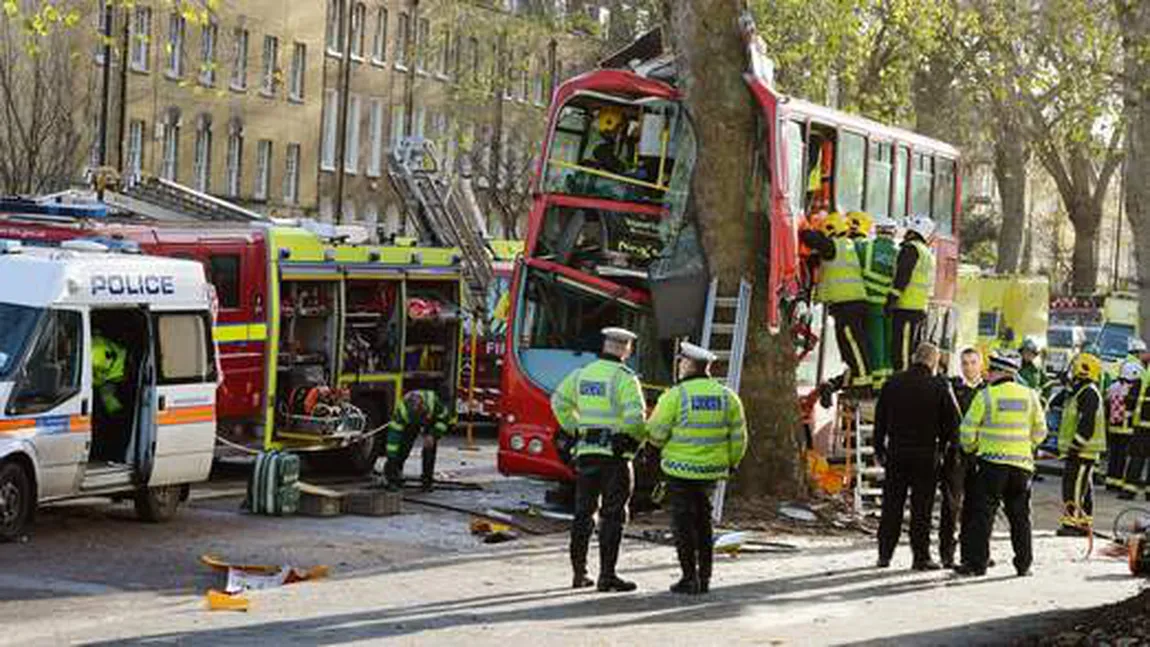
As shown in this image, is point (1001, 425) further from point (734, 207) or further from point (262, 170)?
point (262, 170)

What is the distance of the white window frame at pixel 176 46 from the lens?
56062mm

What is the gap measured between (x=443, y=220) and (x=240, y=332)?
9.40 m

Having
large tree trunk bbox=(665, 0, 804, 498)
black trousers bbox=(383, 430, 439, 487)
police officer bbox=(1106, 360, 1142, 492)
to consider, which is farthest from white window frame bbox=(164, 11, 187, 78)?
large tree trunk bbox=(665, 0, 804, 498)

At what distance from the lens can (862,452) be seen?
890 inches

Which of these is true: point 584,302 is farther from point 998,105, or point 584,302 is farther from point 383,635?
point 998,105

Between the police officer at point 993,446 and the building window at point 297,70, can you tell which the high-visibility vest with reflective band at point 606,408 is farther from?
the building window at point 297,70

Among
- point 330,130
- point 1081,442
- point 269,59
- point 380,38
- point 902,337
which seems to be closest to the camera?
point 902,337

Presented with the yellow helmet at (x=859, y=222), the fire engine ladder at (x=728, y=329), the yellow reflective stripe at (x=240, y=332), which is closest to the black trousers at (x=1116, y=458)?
the yellow helmet at (x=859, y=222)

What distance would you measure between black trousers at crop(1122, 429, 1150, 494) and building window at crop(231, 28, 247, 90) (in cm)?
3684

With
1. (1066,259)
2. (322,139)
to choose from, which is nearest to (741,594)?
(322,139)

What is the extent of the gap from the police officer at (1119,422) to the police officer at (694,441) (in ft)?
47.3

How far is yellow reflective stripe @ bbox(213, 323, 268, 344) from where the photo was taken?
74.3 feet

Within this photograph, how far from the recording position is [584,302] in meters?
21.8

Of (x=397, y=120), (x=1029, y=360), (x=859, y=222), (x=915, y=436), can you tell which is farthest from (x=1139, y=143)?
(x=397, y=120)
